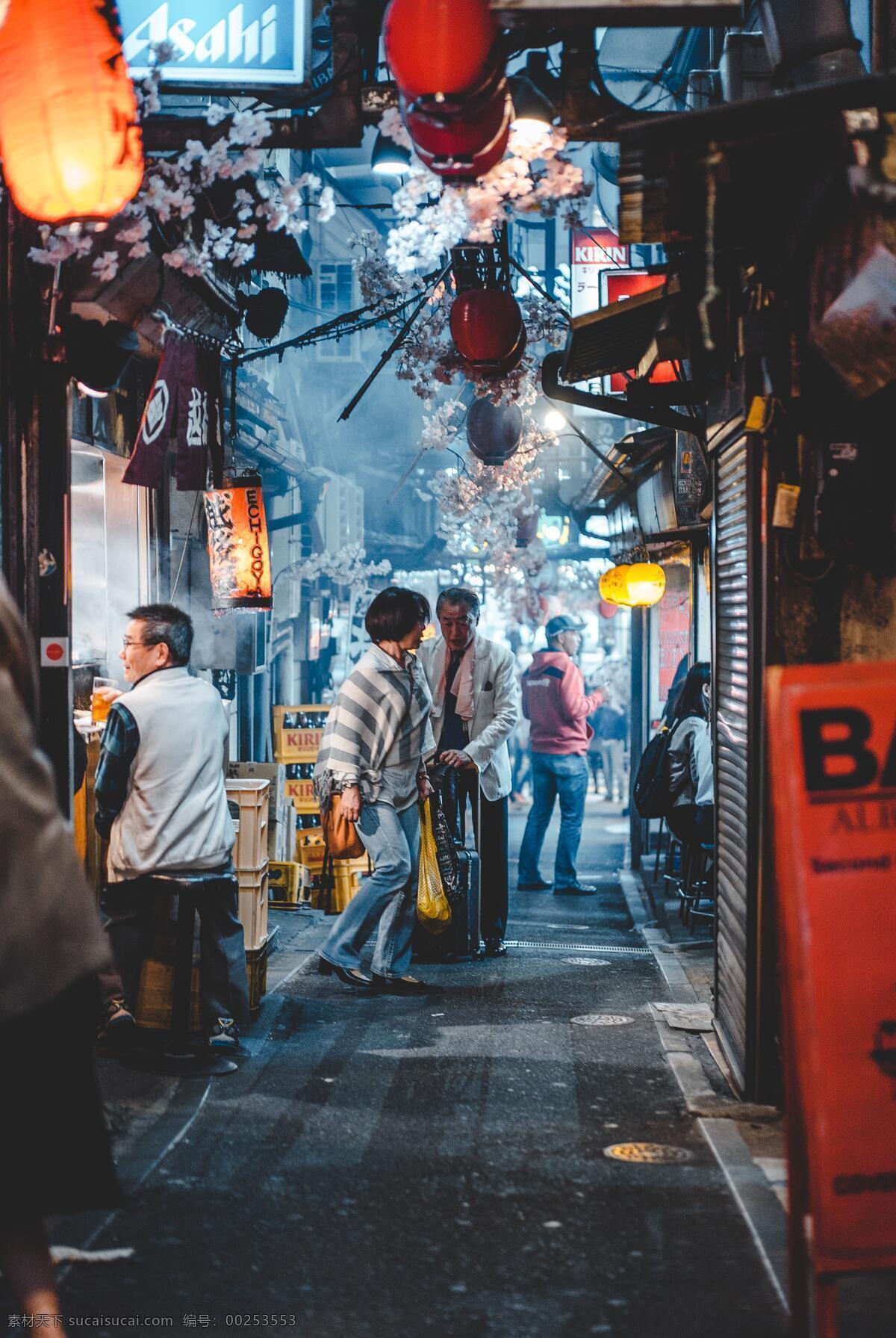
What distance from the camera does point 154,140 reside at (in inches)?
295

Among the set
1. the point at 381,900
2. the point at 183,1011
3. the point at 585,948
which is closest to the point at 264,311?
the point at 381,900

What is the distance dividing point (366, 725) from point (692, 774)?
358 cm

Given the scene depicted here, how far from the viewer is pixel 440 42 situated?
635 centimetres

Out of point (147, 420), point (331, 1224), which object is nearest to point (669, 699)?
point (147, 420)

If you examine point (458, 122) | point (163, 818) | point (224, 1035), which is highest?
point (458, 122)

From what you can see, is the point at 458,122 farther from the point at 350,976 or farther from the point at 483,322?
the point at 350,976

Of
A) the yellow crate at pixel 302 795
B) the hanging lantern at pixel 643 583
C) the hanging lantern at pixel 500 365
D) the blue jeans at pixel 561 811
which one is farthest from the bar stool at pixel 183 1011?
the hanging lantern at pixel 643 583

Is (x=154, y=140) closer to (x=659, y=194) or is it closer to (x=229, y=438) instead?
(x=659, y=194)

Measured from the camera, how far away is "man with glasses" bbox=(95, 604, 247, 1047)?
7785 mm

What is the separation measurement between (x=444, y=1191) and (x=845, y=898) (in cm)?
274

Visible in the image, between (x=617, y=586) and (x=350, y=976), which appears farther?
(x=617, y=586)

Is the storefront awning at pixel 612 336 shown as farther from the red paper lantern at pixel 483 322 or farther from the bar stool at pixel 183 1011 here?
the bar stool at pixel 183 1011

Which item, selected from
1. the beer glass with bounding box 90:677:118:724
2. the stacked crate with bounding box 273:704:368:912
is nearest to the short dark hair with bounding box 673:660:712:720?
the stacked crate with bounding box 273:704:368:912

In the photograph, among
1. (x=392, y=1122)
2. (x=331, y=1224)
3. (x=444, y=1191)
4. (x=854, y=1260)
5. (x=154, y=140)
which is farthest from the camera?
(x=154, y=140)
